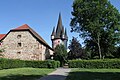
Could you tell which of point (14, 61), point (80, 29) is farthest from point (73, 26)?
point (14, 61)

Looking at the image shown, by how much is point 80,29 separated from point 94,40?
14.2 feet

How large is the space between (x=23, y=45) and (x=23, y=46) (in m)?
0.24

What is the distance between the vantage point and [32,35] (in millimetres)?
53312

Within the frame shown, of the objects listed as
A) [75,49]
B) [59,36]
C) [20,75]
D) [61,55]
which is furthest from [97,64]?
[59,36]

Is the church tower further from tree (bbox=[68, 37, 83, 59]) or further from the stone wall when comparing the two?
the stone wall

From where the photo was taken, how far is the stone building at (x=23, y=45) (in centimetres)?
5294

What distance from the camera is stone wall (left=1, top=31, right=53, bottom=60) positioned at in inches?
2084

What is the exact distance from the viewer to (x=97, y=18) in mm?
49938

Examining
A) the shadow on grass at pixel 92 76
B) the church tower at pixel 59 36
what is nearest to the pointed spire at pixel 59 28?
the church tower at pixel 59 36

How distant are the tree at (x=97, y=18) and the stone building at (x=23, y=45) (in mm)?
10416

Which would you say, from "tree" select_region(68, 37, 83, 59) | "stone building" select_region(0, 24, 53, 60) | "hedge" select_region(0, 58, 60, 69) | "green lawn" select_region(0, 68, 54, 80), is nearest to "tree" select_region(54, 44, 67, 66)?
"tree" select_region(68, 37, 83, 59)

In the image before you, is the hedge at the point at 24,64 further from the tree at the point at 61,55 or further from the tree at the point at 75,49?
the tree at the point at 75,49

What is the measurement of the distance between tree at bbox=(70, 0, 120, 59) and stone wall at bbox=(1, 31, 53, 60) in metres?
10.7

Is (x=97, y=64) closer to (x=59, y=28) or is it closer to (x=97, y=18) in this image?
(x=97, y=18)
